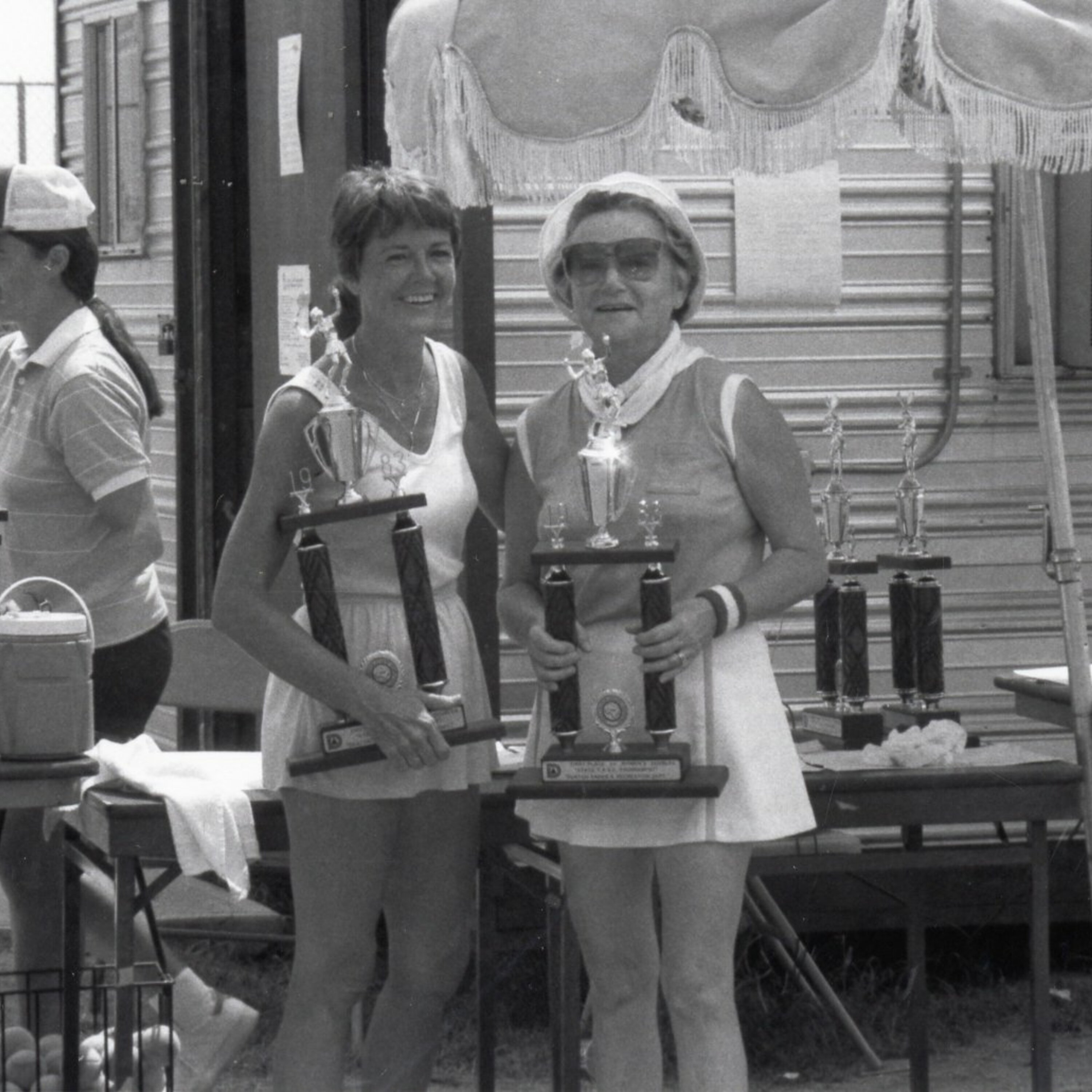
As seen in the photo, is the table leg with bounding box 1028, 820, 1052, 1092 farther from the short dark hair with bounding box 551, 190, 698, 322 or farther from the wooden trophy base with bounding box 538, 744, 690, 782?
the short dark hair with bounding box 551, 190, 698, 322

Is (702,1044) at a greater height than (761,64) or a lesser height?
lesser

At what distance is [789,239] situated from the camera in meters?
6.13

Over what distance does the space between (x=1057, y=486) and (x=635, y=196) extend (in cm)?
127

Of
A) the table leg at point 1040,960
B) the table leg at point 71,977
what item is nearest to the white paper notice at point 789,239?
the table leg at point 1040,960

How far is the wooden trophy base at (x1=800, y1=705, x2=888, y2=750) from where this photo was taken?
16.4 feet

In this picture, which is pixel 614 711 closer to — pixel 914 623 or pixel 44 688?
pixel 44 688

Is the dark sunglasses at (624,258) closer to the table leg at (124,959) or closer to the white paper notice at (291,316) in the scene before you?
the table leg at (124,959)

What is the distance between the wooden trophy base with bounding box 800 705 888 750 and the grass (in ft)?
4.14

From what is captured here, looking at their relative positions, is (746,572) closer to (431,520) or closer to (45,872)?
(431,520)

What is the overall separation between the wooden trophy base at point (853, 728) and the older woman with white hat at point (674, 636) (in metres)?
1.00

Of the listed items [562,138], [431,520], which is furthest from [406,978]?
[562,138]

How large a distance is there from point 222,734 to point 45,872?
2.19 metres

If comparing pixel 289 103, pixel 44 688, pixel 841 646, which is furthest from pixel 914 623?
pixel 289 103

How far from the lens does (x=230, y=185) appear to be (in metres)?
7.32
